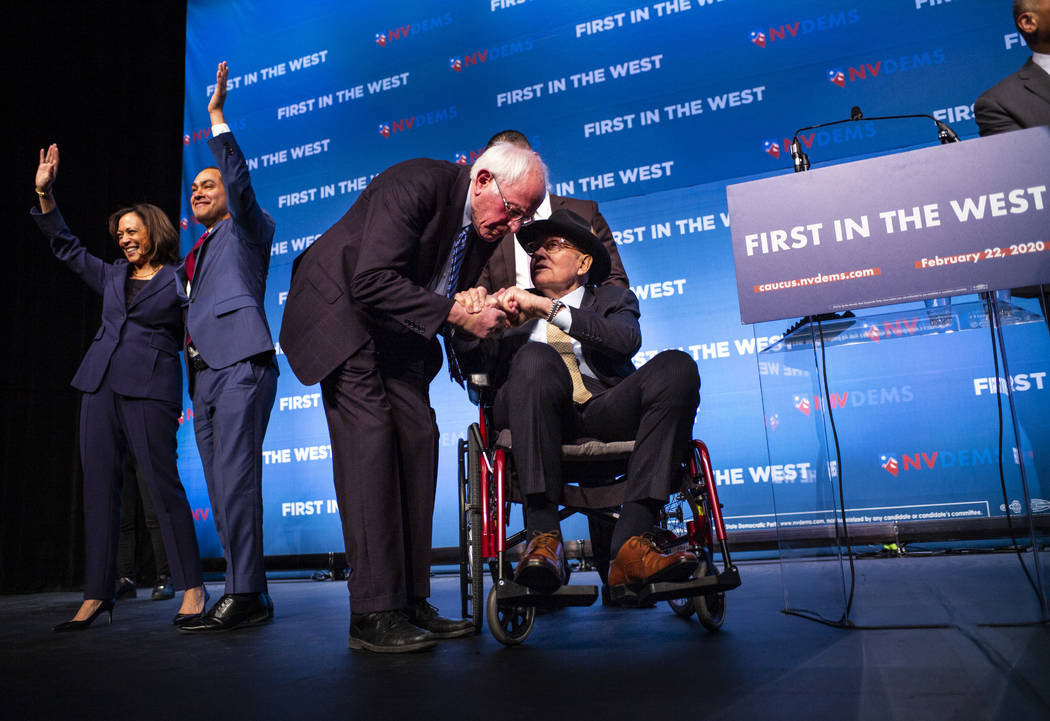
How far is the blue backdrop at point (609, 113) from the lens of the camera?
141 inches

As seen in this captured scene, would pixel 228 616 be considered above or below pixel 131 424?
below

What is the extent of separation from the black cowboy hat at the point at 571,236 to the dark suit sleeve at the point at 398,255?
1.15 ft

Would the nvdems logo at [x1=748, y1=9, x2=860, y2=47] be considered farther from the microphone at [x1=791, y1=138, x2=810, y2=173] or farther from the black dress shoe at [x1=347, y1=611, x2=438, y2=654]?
the black dress shoe at [x1=347, y1=611, x2=438, y2=654]

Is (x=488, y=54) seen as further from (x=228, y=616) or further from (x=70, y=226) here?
(x=228, y=616)

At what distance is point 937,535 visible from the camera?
270 cm

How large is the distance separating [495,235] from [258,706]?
111cm

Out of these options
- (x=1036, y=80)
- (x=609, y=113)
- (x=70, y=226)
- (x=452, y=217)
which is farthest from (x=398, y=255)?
(x=70, y=226)

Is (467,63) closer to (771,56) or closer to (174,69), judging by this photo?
(771,56)

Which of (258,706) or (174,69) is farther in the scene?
(174,69)

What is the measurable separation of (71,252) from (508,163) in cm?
206

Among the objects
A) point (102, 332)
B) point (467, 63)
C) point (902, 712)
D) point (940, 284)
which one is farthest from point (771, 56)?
point (902, 712)

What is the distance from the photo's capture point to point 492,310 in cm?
173

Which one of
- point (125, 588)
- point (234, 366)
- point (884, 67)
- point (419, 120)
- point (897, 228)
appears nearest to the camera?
point (897, 228)

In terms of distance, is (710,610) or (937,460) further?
(937,460)
